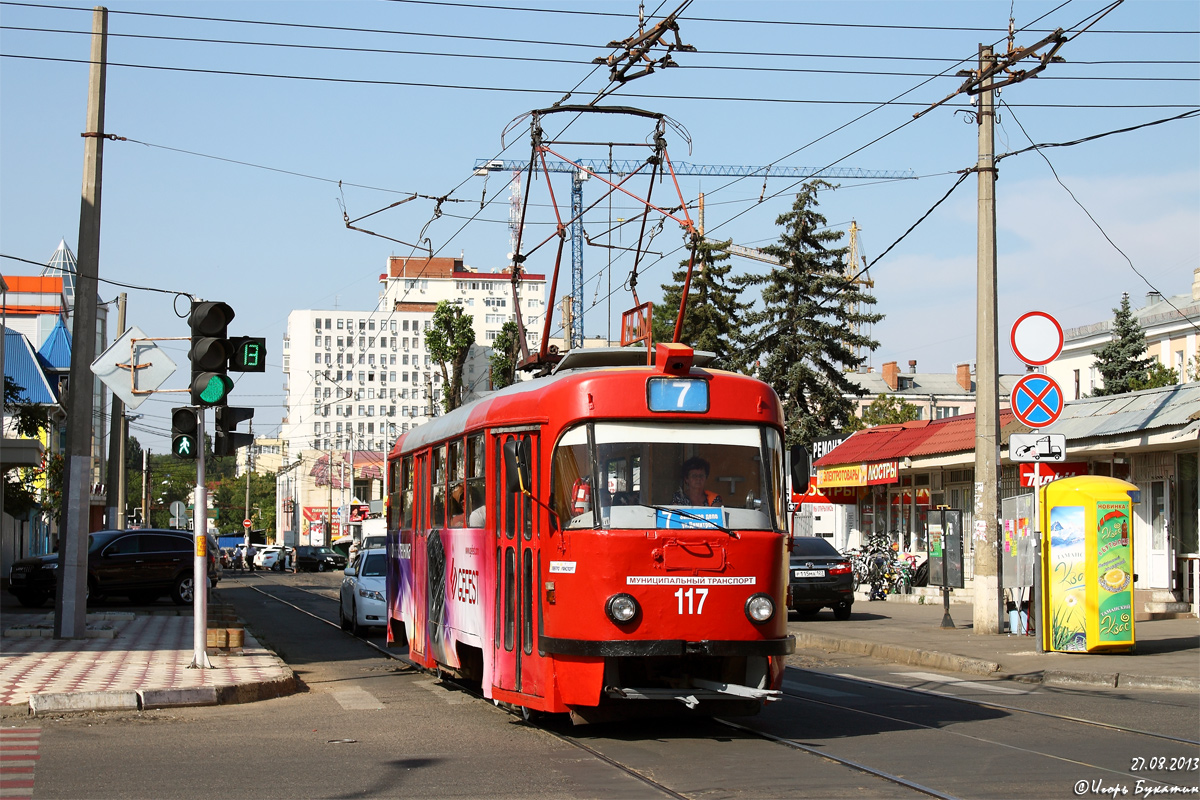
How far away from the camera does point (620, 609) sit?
30.1 ft

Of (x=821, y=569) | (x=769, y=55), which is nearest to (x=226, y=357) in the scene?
(x=769, y=55)

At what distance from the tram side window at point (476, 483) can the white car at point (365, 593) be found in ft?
34.0

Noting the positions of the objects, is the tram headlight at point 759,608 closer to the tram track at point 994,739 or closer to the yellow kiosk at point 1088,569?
the tram track at point 994,739

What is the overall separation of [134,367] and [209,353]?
0.79 m

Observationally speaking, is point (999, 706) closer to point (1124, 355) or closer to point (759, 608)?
point (759, 608)

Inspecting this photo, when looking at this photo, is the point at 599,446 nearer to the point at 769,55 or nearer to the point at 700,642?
the point at 700,642

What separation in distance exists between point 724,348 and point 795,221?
684 centimetres

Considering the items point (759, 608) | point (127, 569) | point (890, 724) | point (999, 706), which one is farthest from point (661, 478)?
point (127, 569)

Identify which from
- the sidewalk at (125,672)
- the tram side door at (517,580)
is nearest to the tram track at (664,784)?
the tram side door at (517,580)

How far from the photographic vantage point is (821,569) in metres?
23.2

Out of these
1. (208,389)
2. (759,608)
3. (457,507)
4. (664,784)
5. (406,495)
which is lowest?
(664,784)

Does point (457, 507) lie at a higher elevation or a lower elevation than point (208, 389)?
lower

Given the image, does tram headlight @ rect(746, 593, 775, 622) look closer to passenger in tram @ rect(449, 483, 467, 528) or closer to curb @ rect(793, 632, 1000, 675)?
passenger in tram @ rect(449, 483, 467, 528)

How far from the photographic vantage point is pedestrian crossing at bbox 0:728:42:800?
7797 millimetres
